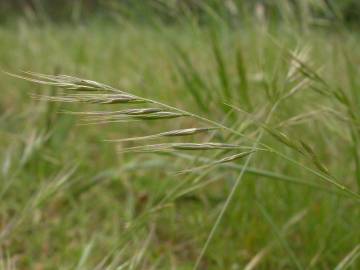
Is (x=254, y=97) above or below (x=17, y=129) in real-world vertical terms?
above

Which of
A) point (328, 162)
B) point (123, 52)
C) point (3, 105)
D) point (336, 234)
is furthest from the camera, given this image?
point (123, 52)

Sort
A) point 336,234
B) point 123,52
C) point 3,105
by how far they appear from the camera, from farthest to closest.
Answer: point 123,52 < point 3,105 < point 336,234

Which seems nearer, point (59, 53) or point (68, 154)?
point (68, 154)

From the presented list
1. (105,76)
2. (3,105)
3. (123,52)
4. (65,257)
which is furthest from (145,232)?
(123,52)

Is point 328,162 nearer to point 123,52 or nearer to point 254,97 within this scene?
point 254,97

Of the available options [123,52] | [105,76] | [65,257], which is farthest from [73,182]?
[123,52]

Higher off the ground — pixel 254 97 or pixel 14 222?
pixel 254 97

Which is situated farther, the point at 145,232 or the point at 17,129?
the point at 17,129

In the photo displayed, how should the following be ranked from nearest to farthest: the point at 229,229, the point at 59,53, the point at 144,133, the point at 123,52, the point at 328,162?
the point at 229,229
the point at 328,162
the point at 144,133
the point at 59,53
the point at 123,52

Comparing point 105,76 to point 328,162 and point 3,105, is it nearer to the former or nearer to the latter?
point 3,105
